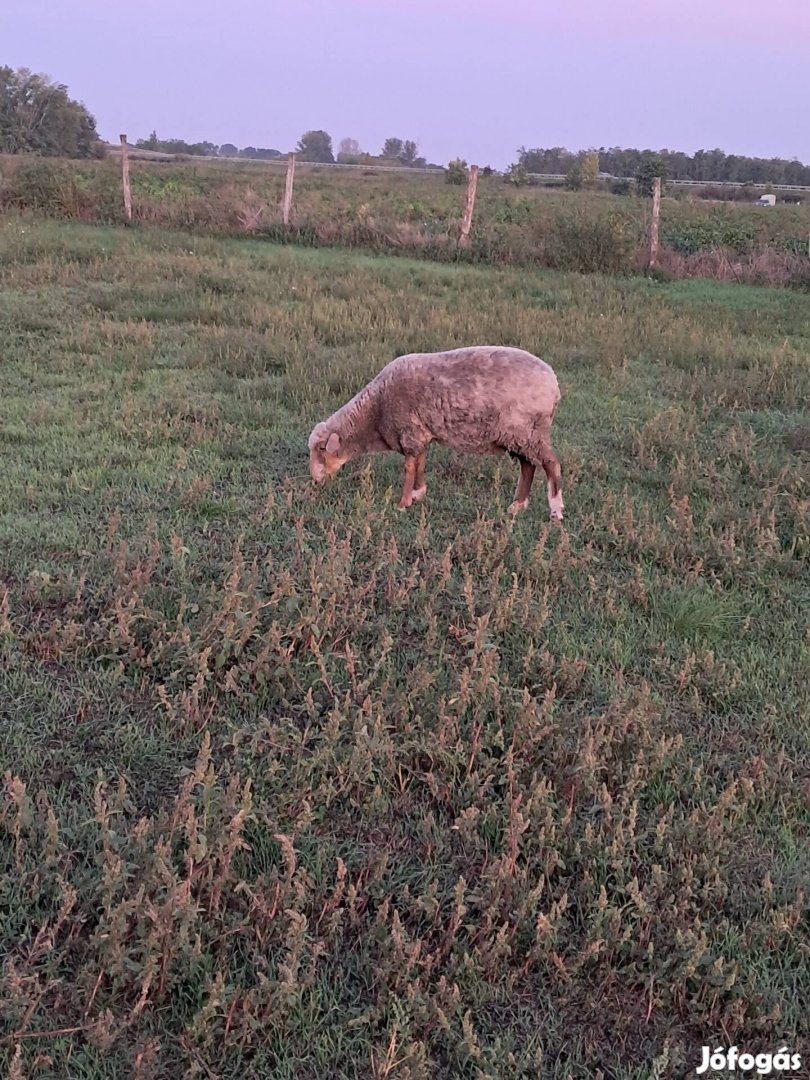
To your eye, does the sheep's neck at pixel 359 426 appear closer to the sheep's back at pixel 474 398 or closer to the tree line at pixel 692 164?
the sheep's back at pixel 474 398

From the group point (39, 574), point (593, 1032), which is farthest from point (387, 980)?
point (39, 574)

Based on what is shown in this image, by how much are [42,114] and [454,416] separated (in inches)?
2402

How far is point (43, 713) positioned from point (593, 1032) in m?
2.40

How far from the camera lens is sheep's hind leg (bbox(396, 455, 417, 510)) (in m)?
5.71

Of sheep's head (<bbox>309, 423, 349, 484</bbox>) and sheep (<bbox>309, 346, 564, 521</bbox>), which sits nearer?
sheep (<bbox>309, 346, 564, 521</bbox>)

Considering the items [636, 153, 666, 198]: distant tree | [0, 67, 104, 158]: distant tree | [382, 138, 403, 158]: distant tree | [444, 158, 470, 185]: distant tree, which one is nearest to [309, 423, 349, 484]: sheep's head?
[636, 153, 666, 198]: distant tree

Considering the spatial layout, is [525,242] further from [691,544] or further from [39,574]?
[39,574]

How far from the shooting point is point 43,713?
11.4 ft

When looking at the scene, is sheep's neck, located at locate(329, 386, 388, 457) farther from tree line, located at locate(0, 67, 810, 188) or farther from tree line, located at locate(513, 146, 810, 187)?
tree line, located at locate(513, 146, 810, 187)

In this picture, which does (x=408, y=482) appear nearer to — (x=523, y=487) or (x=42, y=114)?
(x=523, y=487)

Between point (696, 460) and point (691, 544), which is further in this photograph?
point (696, 460)

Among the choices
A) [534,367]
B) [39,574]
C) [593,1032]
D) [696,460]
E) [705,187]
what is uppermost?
[705,187]

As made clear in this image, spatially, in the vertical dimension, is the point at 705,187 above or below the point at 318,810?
above

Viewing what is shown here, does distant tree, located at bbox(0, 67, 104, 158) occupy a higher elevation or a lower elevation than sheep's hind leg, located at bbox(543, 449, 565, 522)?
higher
